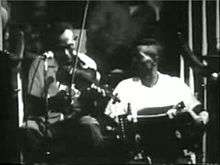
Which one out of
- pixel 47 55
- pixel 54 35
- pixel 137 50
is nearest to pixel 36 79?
pixel 47 55

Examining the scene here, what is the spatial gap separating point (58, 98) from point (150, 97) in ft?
2.00

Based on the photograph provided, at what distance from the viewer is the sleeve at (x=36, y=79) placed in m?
3.27

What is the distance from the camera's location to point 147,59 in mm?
3279

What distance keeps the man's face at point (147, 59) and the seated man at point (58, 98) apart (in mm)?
307

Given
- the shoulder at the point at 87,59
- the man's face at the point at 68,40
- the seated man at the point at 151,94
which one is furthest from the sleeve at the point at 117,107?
the man's face at the point at 68,40

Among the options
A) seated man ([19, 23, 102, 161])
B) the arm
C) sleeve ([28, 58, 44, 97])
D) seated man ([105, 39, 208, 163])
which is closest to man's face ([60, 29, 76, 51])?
seated man ([19, 23, 102, 161])

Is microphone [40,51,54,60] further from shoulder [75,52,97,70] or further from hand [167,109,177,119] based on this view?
hand [167,109,177,119]

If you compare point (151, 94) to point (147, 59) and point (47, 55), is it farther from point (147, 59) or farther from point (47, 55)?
point (47, 55)

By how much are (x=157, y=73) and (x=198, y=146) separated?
56cm

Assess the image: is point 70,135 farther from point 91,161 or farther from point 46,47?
point 46,47

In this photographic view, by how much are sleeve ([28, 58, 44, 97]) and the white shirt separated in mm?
468

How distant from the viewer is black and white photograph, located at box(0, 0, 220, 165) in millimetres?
3260

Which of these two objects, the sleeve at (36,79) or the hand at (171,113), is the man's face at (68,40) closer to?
the sleeve at (36,79)

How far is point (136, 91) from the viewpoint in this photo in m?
3.29
